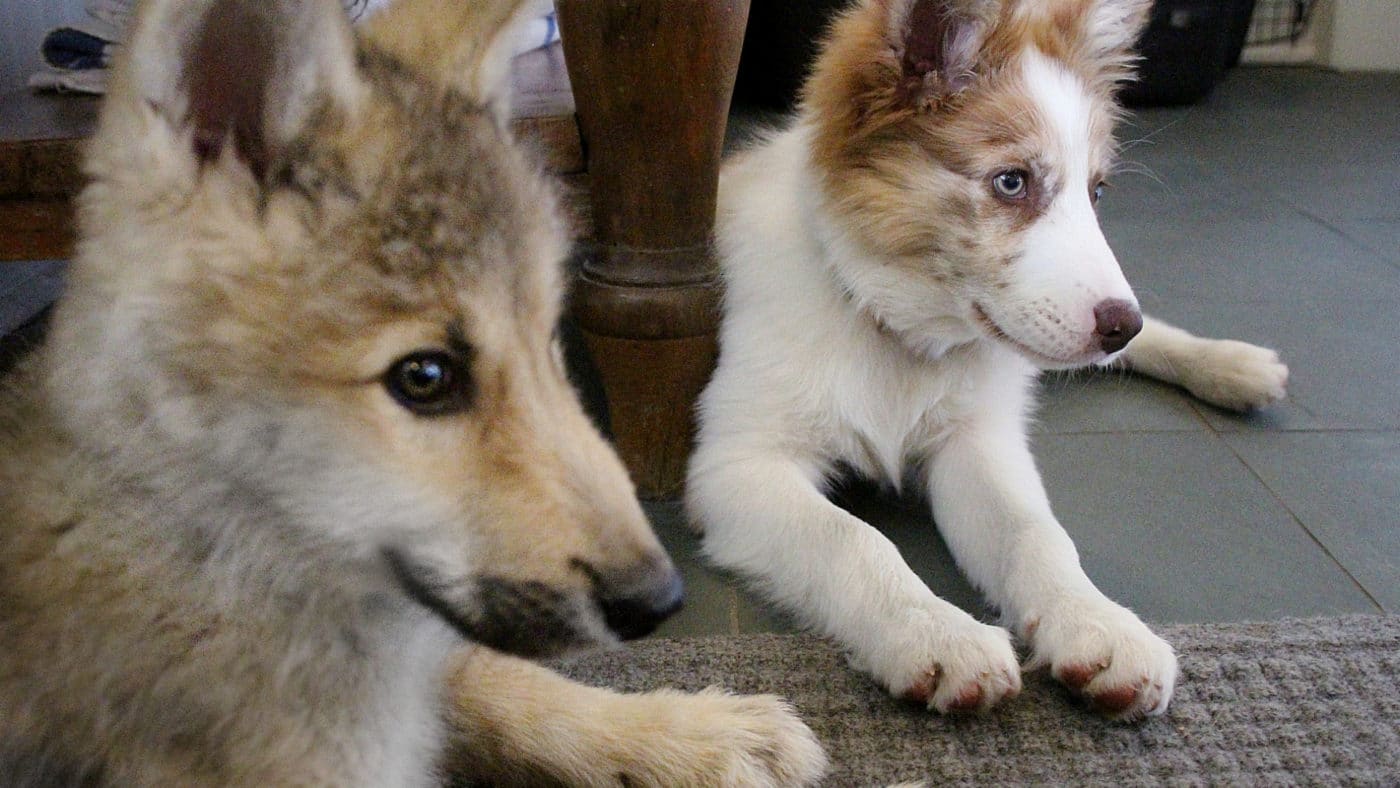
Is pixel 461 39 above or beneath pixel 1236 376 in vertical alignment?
above

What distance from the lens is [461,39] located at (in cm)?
99

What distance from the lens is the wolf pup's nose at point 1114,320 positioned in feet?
5.06

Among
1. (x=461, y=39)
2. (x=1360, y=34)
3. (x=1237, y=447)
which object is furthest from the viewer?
(x=1360, y=34)

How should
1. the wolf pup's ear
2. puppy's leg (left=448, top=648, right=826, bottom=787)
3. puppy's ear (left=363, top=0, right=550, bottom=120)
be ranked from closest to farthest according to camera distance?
the wolf pup's ear
puppy's ear (left=363, top=0, right=550, bottom=120)
puppy's leg (left=448, top=648, right=826, bottom=787)

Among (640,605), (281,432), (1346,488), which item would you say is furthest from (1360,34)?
(281,432)

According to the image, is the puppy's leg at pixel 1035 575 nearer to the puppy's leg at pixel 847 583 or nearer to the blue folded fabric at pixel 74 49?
the puppy's leg at pixel 847 583

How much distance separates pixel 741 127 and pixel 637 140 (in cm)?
277

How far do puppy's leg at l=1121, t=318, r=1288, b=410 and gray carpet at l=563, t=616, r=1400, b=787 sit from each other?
0.78 metres

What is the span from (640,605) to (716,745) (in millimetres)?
443

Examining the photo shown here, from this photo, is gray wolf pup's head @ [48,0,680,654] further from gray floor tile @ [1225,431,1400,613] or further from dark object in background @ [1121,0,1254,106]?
dark object in background @ [1121,0,1254,106]

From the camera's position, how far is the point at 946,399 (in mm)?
1867

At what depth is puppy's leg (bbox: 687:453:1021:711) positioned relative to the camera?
1.31 meters

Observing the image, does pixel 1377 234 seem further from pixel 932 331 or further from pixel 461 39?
pixel 461 39

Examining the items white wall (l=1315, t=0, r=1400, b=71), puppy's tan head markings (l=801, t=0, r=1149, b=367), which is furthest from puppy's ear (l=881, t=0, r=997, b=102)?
white wall (l=1315, t=0, r=1400, b=71)
